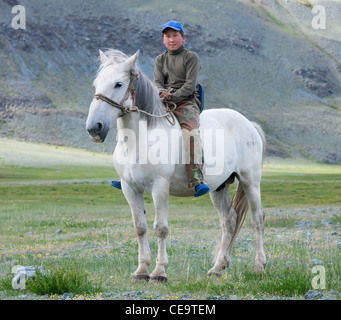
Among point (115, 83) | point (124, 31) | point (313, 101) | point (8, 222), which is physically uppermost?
point (124, 31)

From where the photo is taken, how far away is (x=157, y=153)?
841cm

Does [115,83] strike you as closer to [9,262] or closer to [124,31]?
[9,262]

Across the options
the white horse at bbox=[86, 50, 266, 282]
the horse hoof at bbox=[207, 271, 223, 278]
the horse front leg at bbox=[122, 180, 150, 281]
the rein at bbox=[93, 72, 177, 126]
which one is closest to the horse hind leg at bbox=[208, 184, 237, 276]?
the white horse at bbox=[86, 50, 266, 282]

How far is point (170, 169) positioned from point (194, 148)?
68cm

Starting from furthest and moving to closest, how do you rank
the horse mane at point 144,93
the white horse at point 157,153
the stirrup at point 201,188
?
the stirrup at point 201,188, the horse mane at point 144,93, the white horse at point 157,153

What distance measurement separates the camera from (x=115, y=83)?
7.86 m

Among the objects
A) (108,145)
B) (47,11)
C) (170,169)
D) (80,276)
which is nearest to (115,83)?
(170,169)

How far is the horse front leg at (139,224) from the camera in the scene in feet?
28.8

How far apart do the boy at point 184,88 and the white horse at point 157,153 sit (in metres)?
0.22

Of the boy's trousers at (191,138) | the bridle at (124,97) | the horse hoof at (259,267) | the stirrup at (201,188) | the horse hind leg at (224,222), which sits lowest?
the horse hoof at (259,267)

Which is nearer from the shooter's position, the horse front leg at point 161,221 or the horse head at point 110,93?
the horse head at point 110,93

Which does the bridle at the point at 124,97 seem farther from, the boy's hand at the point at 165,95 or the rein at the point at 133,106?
the boy's hand at the point at 165,95

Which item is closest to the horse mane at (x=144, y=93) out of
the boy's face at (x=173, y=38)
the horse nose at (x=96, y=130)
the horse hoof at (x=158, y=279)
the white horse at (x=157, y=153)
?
the white horse at (x=157, y=153)

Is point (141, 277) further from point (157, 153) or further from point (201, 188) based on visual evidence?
point (157, 153)
